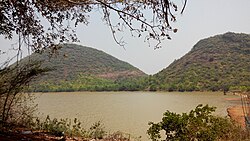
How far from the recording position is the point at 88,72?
54.4 m

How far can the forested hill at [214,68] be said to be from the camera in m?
37.7

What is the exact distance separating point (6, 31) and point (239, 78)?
116 ft

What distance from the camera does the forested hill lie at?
37656 millimetres

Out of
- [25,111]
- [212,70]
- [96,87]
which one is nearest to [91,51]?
[96,87]

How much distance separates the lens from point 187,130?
5219 mm

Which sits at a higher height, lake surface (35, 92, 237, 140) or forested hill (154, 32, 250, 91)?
forested hill (154, 32, 250, 91)

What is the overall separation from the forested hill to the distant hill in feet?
25.6

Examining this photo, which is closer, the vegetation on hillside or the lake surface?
the lake surface

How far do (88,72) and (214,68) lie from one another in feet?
72.9

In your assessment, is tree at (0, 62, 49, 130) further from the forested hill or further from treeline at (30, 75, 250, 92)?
treeline at (30, 75, 250, 92)

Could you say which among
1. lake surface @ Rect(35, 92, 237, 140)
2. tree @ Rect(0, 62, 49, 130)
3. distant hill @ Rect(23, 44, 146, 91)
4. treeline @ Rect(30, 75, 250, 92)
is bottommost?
lake surface @ Rect(35, 92, 237, 140)

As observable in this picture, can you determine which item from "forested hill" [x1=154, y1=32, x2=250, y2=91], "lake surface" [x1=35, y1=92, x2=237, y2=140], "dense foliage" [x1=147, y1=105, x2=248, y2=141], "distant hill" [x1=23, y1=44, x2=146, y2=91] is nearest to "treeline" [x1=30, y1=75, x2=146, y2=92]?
"distant hill" [x1=23, y1=44, x2=146, y2=91]

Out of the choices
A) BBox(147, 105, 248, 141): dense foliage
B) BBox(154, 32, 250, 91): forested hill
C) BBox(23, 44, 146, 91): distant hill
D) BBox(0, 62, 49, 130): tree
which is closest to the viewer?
BBox(0, 62, 49, 130): tree

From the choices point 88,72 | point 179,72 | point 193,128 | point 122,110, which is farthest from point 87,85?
point 193,128
